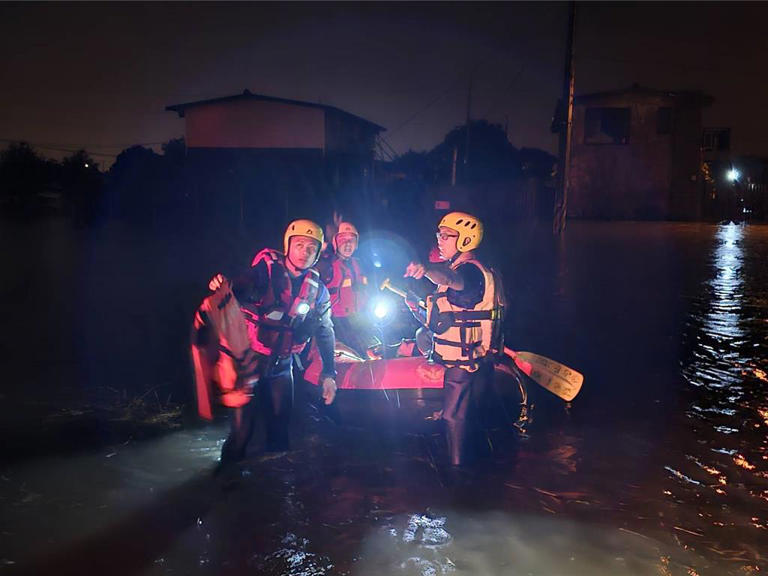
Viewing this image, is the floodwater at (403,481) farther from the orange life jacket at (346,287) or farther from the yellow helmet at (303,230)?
the yellow helmet at (303,230)

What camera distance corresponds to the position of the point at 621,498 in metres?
5.12

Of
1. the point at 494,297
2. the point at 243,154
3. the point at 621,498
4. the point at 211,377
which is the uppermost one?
the point at 243,154

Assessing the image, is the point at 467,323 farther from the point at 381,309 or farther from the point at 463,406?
the point at 381,309

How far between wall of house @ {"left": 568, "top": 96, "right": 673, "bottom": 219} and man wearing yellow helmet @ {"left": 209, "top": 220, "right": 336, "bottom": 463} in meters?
35.3

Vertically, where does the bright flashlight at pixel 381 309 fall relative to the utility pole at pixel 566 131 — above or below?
below

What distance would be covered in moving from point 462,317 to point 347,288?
2.65m

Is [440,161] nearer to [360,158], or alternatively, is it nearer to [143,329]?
[360,158]

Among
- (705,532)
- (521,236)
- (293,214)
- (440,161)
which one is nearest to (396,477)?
(705,532)

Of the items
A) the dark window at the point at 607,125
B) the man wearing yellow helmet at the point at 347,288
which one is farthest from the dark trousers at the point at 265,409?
the dark window at the point at 607,125

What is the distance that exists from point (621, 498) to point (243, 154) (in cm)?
3436

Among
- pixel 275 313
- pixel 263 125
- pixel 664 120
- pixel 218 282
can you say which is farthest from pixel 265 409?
pixel 664 120

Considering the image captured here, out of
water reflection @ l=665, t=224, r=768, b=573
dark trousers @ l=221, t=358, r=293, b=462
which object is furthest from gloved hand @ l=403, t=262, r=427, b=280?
water reflection @ l=665, t=224, r=768, b=573

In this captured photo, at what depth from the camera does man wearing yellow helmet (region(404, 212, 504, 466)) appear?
5.35 metres

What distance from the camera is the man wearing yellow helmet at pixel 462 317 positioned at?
5.35 meters
